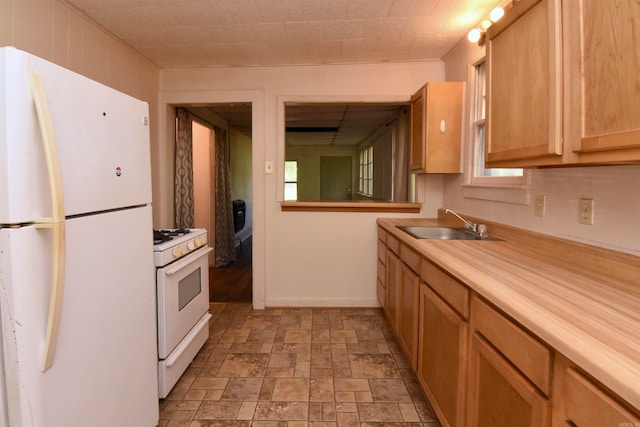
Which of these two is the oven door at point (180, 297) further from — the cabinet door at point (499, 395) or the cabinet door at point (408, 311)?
the cabinet door at point (499, 395)

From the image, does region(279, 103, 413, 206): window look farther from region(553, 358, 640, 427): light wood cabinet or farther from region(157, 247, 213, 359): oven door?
region(553, 358, 640, 427): light wood cabinet

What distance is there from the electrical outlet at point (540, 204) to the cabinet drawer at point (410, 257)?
0.66 m

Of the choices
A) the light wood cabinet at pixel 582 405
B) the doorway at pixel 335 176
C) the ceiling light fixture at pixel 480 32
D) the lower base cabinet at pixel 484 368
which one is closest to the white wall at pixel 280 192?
the ceiling light fixture at pixel 480 32

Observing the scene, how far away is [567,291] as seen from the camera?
112cm

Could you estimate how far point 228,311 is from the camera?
3.32 metres

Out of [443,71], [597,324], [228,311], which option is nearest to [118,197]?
[597,324]

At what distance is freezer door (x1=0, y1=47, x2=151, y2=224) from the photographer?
0.93m

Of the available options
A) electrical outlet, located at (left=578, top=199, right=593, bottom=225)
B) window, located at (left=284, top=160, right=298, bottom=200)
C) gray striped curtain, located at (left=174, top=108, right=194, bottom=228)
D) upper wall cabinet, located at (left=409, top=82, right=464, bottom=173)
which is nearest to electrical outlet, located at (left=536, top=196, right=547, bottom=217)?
electrical outlet, located at (left=578, top=199, right=593, bottom=225)

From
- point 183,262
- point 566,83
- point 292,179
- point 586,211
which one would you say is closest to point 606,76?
point 566,83

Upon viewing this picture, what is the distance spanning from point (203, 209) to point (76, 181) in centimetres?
392

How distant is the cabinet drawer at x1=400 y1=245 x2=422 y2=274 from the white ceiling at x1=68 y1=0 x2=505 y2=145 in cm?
157

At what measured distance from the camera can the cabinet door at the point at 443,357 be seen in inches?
53.8

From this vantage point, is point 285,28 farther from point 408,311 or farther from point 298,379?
point 298,379

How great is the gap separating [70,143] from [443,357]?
1.71 meters
